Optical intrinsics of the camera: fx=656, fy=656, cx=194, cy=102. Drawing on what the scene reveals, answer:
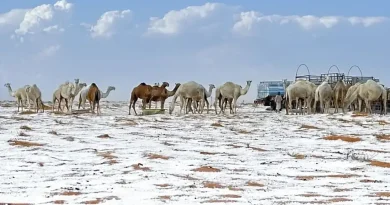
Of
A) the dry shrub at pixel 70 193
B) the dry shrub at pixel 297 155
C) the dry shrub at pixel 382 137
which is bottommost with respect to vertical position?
the dry shrub at pixel 70 193

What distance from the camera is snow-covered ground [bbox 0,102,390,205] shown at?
7.38 m

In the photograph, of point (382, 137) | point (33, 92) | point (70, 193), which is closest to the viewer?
point (70, 193)

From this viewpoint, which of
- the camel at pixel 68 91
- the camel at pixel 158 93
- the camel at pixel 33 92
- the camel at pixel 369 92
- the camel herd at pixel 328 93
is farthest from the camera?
the camel at pixel 33 92

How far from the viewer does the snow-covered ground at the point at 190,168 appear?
24.2 ft

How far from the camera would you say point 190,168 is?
9883 millimetres

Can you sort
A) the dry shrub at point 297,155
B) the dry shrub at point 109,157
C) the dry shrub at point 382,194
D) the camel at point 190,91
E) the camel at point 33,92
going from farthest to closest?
the camel at point 33,92 → the camel at point 190,91 → the dry shrub at point 297,155 → the dry shrub at point 109,157 → the dry shrub at point 382,194

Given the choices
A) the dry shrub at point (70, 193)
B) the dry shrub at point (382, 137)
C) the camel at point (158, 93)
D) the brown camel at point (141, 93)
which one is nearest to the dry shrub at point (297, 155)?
the dry shrub at point (382, 137)

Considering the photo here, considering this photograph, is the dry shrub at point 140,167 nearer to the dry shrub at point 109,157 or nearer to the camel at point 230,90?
the dry shrub at point 109,157

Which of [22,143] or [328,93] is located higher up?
[328,93]

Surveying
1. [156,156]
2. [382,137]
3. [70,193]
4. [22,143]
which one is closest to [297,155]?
[156,156]

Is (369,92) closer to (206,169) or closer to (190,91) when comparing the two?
(190,91)

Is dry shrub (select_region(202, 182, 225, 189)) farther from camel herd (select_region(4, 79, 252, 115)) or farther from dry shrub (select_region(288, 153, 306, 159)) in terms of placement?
camel herd (select_region(4, 79, 252, 115))

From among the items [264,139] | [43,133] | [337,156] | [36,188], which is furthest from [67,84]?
[36,188]

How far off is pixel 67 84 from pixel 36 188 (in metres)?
27.2
